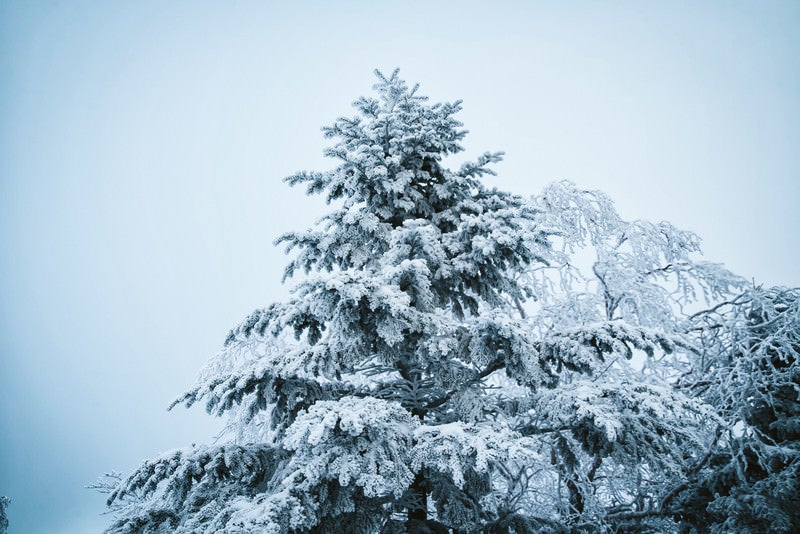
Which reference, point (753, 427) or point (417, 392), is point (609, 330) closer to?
point (417, 392)

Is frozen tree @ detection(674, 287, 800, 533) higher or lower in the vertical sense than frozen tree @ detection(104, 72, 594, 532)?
lower

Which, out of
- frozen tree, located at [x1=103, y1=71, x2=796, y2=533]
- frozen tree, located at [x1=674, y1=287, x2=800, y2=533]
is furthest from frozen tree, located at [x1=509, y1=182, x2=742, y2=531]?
frozen tree, located at [x1=674, y1=287, x2=800, y2=533]

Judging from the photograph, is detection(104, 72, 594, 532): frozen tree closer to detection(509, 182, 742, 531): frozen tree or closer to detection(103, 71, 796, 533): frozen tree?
detection(103, 71, 796, 533): frozen tree

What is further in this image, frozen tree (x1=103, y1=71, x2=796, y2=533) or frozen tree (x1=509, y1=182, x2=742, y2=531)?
frozen tree (x1=509, y1=182, x2=742, y2=531)

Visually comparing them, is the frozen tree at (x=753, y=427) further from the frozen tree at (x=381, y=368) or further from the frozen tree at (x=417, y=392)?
the frozen tree at (x=381, y=368)

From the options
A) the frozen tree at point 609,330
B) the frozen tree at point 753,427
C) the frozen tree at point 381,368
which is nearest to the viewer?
the frozen tree at point 381,368

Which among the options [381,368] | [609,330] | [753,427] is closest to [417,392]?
[381,368]

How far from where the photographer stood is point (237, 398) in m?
4.37

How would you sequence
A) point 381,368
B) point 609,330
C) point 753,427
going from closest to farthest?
1. point 609,330
2. point 753,427
3. point 381,368

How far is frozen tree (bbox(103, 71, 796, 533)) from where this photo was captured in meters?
3.55

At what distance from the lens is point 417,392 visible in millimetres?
5418

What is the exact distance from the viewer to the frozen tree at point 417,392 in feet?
11.6

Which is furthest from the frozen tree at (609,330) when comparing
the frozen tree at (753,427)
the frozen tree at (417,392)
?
the frozen tree at (753,427)

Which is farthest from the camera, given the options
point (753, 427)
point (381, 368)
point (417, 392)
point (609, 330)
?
point (381, 368)
